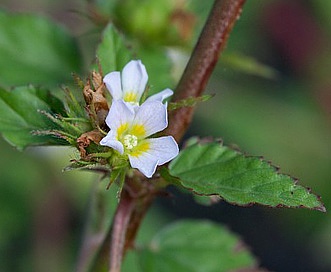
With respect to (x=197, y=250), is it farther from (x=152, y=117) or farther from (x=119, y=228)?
(x=152, y=117)

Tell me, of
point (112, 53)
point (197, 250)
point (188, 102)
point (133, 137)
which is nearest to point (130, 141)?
point (133, 137)

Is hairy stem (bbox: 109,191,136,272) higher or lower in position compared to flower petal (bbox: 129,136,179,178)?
lower

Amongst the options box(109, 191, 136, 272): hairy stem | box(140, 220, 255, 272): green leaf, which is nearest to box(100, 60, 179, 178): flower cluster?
box(109, 191, 136, 272): hairy stem

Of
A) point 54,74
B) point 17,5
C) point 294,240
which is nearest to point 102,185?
point 54,74

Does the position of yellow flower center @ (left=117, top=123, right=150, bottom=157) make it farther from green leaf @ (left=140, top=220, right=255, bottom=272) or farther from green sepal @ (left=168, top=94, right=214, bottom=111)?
green leaf @ (left=140, top=220, right=255, bottom=272)

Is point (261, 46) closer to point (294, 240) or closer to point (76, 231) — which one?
point (294, 240)

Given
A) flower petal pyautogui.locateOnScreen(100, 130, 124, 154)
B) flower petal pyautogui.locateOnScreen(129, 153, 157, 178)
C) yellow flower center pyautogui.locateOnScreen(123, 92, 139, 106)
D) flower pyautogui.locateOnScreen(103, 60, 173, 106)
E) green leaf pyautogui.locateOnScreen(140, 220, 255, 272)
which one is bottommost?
green leaf pyautogui.locateOnScreen(140, 220, 255, 272)

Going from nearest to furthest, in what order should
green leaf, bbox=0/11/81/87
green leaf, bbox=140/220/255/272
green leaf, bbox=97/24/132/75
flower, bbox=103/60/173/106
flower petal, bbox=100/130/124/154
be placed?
1. flower petal, bbox=100/130/124/154
2. flower, bbox=103/60/173/106
3. green leaf, bbox=97/24/132/75
4. green leaf, bbox=140/220/255/272
5. green leaf, bbox=0/11/81/87

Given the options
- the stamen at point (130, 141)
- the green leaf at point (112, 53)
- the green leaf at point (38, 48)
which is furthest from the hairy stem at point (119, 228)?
the green leaf at point (38, 48)
